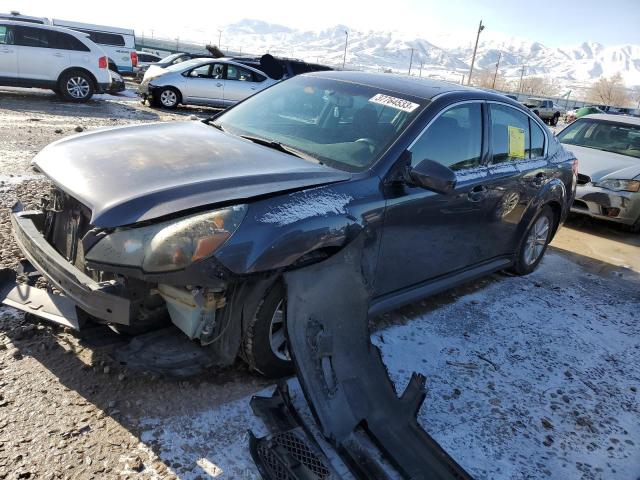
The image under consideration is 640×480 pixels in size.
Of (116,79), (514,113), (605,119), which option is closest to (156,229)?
(514,113)

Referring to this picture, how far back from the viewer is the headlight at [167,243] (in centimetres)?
224

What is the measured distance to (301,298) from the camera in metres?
2.52

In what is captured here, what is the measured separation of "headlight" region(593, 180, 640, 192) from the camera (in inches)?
281

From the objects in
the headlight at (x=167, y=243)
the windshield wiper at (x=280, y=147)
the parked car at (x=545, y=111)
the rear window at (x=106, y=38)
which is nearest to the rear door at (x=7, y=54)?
the windshield wiper at (x=280, y=147)

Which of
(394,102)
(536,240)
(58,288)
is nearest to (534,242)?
(536,240)

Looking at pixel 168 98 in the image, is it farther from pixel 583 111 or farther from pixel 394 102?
pixel 583 111

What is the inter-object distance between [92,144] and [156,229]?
3.74 ft

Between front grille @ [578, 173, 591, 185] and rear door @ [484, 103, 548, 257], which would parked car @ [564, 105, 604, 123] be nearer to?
front grille @ [578, 173, 591, 185]

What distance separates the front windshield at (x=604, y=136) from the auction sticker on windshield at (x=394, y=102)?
6.27 m

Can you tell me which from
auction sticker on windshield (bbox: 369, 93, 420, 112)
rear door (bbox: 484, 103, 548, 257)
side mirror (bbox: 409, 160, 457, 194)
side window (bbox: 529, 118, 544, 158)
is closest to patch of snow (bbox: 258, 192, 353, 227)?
side mirror (bbox: 409, 160, 457, 194)

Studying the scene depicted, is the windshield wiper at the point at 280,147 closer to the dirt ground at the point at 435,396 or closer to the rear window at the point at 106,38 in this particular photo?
the dirt ground at the point at 435,396

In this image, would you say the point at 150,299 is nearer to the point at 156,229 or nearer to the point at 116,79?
the point at 156,229

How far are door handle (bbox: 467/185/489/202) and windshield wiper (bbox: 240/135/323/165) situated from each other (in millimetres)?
1255

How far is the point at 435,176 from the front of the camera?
2896 mm
